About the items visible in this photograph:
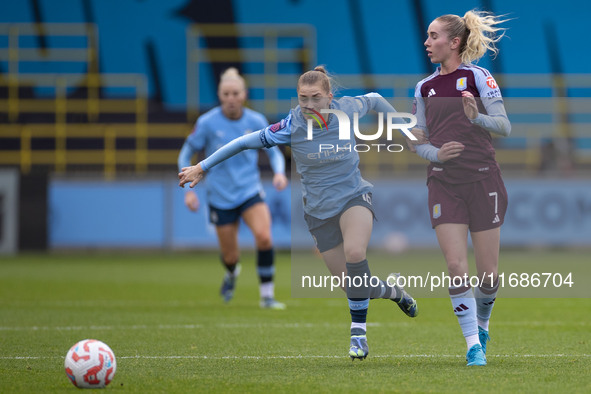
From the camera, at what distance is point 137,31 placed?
24.5 meters

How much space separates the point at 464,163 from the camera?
623cm

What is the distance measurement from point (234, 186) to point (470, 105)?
504 cm

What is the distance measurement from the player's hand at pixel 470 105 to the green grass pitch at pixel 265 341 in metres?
1.50

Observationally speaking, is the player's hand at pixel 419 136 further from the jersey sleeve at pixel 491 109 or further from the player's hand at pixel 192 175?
the player's hand at pixel 192 175

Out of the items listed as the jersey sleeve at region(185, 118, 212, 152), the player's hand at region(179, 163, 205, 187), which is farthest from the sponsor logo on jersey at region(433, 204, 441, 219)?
the jersey sleeve at region(185, 118, 212, 152)

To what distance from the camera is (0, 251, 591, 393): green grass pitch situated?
5.56 metres

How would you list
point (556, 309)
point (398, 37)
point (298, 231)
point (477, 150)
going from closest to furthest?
point (477, 150), point (298, 231), point (556, 309), point (398, 37)

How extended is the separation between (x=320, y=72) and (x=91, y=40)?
1776cm

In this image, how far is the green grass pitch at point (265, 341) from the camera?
5562 millimetres

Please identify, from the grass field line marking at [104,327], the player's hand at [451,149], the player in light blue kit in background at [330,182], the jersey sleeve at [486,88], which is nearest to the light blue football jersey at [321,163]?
the player in light blue kit in background at [330,182]

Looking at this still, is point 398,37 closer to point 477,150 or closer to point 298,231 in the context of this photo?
point 298,231

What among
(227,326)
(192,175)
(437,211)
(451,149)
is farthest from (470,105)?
(227,326)

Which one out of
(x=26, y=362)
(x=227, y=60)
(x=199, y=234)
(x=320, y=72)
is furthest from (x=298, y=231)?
(x=227, y=60)

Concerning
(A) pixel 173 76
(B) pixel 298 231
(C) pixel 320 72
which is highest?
(A) pixel 173 76
